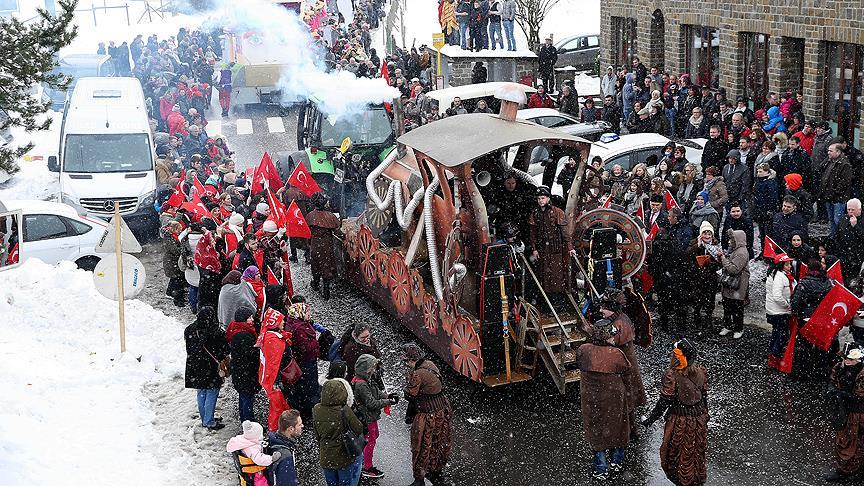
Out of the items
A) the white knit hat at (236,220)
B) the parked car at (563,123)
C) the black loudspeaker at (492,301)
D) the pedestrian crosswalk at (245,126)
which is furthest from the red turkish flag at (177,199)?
the pedestrian crosswalk at (245,126)

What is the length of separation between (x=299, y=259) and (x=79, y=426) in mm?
7334

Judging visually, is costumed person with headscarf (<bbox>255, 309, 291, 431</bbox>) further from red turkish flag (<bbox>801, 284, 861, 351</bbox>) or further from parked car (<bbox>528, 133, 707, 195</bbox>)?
parked car (<bbox>528, 133, 707, 195</bbox>)

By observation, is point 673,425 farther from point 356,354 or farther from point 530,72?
point 530,72

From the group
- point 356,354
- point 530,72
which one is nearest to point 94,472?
point 356,354

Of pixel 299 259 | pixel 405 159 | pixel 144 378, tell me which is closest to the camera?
pixel 144 378

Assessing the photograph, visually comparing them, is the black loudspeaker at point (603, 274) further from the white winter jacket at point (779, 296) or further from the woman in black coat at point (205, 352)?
the woman in black coat at point (205, 352)

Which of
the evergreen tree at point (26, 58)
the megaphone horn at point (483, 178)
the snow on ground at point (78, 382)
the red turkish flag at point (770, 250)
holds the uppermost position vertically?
the evergreen tree at point (26, 58)

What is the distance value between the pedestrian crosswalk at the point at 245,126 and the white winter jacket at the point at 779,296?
61.7 feet

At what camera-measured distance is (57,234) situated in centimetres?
1599

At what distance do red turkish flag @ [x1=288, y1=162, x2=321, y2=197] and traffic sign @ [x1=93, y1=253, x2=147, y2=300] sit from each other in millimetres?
4328

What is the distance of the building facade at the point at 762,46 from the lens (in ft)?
60.5

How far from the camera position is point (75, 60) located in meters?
37.4

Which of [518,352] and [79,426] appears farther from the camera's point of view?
[518,352]

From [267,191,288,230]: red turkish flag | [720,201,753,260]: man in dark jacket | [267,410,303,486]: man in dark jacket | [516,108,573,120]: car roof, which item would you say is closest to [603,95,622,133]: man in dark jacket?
[516,108,573,120]: car roof
